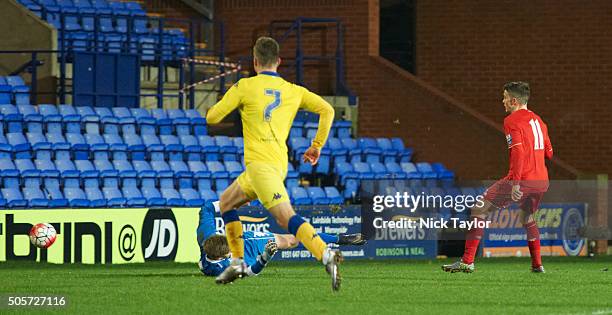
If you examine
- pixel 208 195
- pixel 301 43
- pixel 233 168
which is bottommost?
pixel 208 195

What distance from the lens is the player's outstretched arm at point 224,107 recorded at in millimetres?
10359

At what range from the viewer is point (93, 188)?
19.9 metres

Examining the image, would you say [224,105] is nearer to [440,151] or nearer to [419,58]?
[440,151]

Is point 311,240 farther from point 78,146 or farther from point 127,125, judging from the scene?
point 127,125

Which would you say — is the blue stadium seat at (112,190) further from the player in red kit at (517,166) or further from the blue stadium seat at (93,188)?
the player in red kit at (517,166)

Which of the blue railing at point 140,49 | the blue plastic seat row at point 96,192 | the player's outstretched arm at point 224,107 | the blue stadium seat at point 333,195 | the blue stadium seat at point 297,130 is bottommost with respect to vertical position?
the blue stadium seat at point 333,195

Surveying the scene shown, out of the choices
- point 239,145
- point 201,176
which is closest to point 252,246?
point 201,176

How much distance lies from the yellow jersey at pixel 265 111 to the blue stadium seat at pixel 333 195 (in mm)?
11100

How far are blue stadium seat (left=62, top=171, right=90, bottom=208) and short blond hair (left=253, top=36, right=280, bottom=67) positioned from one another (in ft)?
29.8

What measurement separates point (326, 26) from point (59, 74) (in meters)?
5.60

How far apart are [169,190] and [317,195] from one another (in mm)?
2623

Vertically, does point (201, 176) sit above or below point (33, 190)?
above

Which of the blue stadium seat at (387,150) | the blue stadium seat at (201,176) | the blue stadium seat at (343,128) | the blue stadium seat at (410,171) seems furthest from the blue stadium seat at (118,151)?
the blue stadium seat at (387,150)

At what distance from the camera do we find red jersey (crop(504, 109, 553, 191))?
13477 mm
